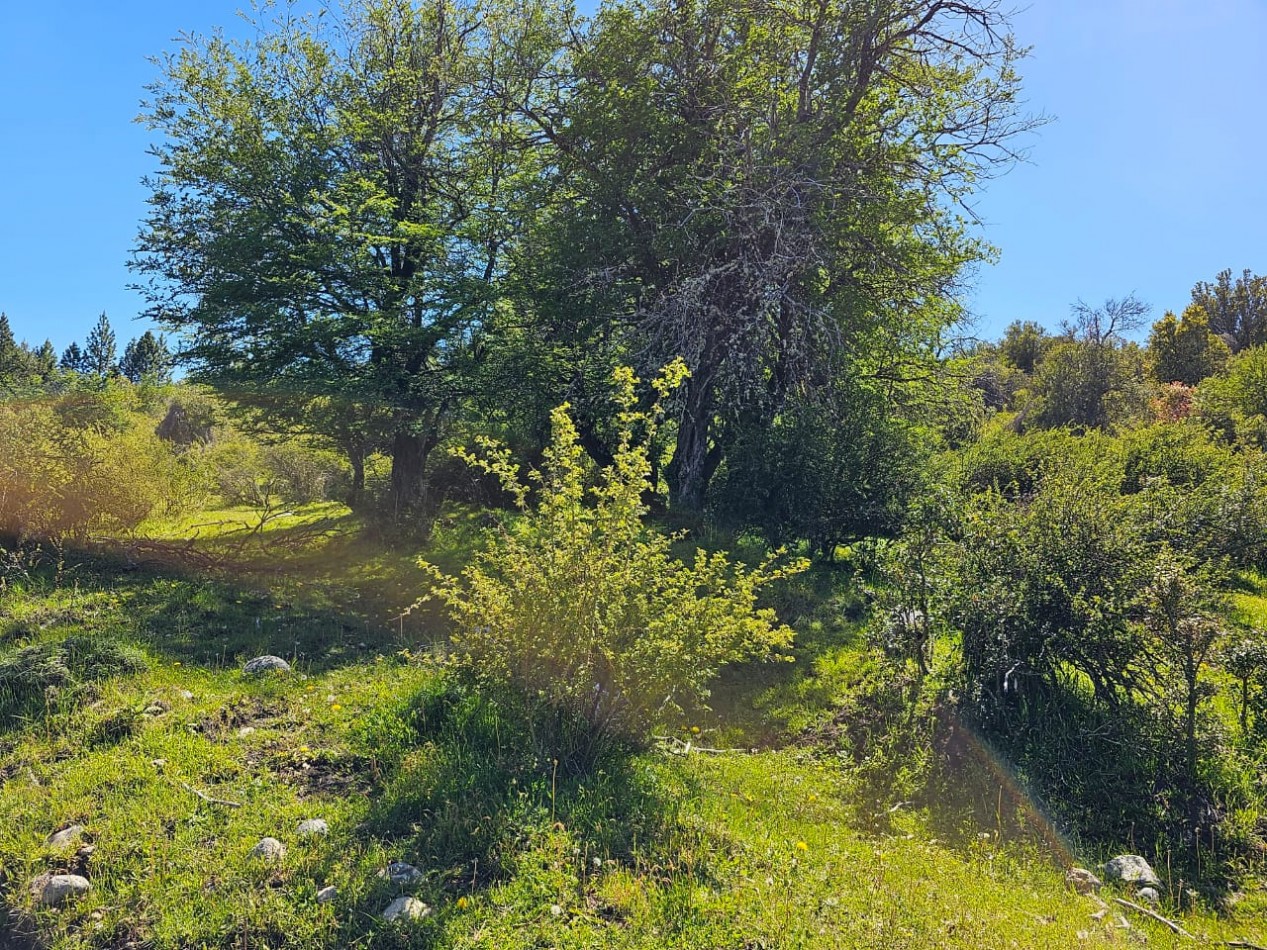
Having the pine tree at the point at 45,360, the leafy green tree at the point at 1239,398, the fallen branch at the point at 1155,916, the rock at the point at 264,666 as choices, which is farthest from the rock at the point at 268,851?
the pine tree at the point at 45,360

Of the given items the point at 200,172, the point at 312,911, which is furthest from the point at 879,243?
the point at 200,172

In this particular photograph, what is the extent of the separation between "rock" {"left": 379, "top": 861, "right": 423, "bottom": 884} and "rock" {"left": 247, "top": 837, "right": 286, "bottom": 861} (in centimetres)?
56

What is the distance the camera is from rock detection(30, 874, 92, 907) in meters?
3.25

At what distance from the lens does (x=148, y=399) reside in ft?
121

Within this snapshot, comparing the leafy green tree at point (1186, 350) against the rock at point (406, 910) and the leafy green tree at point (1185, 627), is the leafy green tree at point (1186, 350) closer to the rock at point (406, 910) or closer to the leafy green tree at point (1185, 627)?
the leafy green tree at point (1185, 627)

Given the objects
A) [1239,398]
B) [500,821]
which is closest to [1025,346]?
[1239,398]

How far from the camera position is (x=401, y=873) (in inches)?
137

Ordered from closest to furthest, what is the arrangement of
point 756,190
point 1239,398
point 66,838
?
point 66,838
point 756,190
point 1239,398

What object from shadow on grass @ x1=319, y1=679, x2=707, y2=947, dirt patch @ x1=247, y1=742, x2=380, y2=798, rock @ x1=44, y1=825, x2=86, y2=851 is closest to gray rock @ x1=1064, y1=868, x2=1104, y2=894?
shadow on grass @ x1=319, y1=679, x2=707, y2=947

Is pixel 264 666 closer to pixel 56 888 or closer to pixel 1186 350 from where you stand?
pixel 56 888

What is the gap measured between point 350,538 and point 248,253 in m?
5.17

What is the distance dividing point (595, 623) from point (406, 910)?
6.22 ft

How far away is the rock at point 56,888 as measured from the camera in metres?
3.25

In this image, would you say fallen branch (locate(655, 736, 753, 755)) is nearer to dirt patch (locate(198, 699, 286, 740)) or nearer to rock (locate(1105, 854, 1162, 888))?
rock (locate(1105, 854, 1162, 888))
